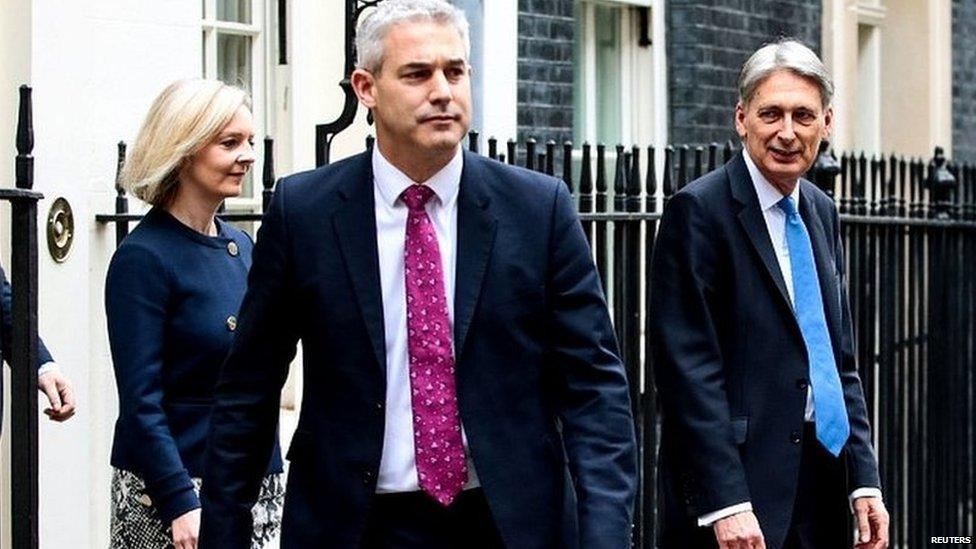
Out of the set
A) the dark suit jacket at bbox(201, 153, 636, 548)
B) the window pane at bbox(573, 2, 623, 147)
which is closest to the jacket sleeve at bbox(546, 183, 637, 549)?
the dark suit jacket at bbox(201, 153, 636, 548)

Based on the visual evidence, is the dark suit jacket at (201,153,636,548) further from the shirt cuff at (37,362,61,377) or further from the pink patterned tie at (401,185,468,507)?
Result: the shirt cuff at (37,362,61,377)

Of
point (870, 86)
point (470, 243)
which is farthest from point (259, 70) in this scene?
point (870, 86)

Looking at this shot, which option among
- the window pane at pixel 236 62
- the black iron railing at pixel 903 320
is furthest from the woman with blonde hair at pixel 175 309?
the window pane at pixel 236 62

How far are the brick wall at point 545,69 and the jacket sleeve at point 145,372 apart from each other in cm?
537

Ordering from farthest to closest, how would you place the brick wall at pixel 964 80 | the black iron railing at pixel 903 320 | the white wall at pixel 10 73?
the brick wall at pixel 964 80, the black iron railing at pixel 903 320, the white wall at pixel 10 73

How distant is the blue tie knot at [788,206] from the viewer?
20.7ft

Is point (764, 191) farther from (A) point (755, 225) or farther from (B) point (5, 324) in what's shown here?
(B) point (5, 324)

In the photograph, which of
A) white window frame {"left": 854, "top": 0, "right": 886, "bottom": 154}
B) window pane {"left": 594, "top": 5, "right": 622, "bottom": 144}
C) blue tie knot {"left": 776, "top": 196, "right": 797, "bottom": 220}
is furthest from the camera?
white window frame {"left": 854, "top": 0, "right": 886, "bottom": 154}

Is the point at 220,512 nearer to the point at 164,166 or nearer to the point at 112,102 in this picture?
the point at 164,166

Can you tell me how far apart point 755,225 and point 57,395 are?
1692 millimetres

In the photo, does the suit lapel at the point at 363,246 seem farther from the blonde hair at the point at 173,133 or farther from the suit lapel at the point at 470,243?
the blonde hair at the point at 173,133

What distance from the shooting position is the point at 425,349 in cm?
488

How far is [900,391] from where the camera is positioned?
10.1m

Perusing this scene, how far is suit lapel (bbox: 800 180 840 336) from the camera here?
634 cm
